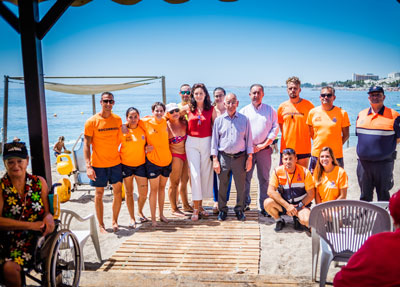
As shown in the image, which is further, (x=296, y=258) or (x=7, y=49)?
(x=7, y=49)

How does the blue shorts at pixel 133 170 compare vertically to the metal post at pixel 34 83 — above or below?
below

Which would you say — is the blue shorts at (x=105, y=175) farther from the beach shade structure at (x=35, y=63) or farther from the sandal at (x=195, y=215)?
the beach shade structure at (x=35, y=63)

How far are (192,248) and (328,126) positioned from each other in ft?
7.83

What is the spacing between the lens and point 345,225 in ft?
9.41

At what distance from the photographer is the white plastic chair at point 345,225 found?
272 cm

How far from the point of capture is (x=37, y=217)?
2645 mm

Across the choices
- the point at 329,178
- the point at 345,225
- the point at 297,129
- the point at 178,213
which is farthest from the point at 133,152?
the point at 345,225

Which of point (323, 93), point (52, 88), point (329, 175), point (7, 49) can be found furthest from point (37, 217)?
point (7, 49)

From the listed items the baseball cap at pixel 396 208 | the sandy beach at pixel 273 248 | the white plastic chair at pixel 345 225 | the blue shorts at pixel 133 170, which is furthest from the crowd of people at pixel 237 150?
the baseball cap at pixel 396 208

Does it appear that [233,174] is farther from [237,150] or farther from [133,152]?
[133,152]

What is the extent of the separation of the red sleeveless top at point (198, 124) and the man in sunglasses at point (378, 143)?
2.05 meters

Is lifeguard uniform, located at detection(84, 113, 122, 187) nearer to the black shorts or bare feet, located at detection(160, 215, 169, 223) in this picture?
the black shorts

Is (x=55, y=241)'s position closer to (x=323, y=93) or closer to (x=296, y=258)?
(x=296, y=258)

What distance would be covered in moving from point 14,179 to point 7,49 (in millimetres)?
94119
